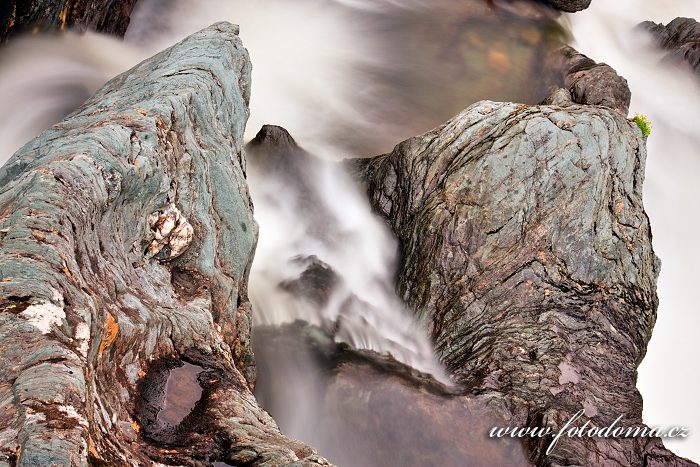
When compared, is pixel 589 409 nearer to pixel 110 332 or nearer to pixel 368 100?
pixel 110 332

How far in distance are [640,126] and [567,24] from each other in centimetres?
740

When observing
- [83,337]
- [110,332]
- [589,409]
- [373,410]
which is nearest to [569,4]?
[589,409]

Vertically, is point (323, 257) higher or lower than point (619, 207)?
lower

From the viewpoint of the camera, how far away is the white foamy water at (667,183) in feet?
45.7

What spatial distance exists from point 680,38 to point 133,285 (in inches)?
817

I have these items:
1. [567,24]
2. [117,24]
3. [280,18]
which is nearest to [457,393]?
[117,24]

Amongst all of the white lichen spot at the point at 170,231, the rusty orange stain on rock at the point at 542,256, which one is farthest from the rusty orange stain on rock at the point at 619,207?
the white lichen spot at the point at 170,231

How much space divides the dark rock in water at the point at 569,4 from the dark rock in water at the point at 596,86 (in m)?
3.13

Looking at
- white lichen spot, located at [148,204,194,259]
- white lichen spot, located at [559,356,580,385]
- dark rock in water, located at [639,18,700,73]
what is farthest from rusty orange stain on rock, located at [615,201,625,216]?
dark rock in water, located at [639,18,700,73]

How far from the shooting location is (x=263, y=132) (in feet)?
43.1

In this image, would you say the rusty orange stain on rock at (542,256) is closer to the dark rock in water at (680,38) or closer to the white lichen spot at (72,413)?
the white lichen spot at (72,413)

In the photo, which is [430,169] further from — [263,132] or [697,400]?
[697,400]

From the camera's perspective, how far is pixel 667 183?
57.2 ft

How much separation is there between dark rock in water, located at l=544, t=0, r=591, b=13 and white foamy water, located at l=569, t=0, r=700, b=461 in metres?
0.43
